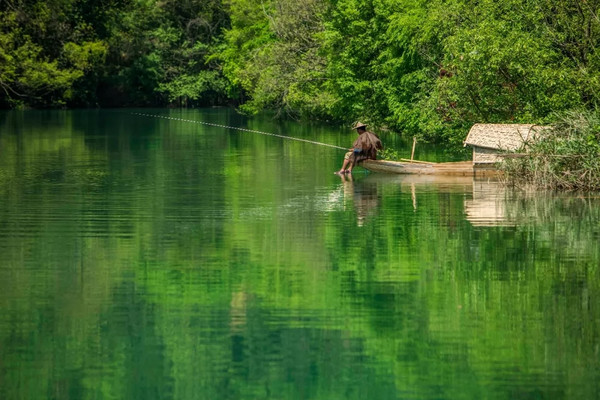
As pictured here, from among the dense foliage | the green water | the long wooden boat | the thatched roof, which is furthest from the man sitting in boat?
the thatched roof

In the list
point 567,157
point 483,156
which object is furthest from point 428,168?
point 567,157

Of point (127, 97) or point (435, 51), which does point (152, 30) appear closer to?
point (127, 97)

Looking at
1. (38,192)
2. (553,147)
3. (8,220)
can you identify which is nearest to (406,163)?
(553,147)

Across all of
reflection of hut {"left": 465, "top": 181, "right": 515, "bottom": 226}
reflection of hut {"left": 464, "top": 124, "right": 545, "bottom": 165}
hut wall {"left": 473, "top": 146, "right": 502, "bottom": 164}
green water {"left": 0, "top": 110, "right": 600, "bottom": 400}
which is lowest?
green water {"left": 0, "top": 110, "right": 600, "bottom": 400}

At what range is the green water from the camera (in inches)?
443

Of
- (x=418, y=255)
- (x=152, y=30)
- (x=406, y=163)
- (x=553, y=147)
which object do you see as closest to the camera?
(x=418, y=255)

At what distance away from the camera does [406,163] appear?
1233 inches

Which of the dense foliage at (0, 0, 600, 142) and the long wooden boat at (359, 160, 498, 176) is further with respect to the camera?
the dense foliage at (0, 0, 600, 142)

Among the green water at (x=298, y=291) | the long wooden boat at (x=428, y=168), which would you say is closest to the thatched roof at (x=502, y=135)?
the long wooden boat at (x=428, y=168)

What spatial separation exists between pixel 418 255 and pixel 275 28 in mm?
47606

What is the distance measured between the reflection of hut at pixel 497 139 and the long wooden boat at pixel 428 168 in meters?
0.27

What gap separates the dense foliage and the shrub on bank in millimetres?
2309

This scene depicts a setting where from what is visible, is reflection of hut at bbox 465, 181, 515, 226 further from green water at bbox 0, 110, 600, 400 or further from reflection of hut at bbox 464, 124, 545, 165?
reflection of hut at bbox 464, 124, 545, 165

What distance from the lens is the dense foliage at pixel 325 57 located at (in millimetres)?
30766
